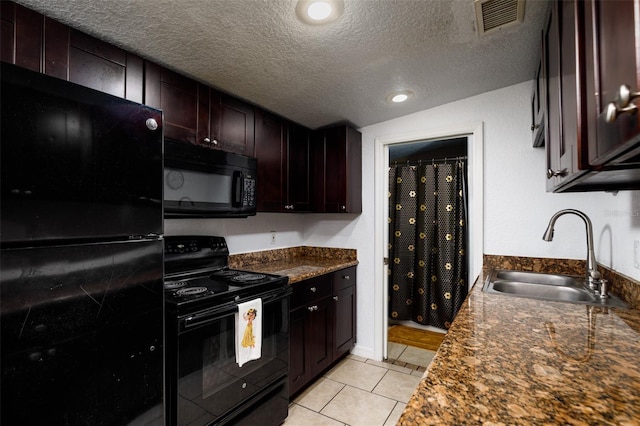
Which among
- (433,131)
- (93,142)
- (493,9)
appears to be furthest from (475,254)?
(93,142)

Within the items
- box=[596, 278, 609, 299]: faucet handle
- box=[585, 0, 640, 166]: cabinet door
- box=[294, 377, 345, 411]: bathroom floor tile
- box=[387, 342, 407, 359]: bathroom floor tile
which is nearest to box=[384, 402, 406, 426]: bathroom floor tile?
box=[294, 377, 345, 411]: bathroom floor tile

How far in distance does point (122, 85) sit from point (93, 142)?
0.56 meters

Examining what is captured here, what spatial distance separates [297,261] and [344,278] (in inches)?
19.0

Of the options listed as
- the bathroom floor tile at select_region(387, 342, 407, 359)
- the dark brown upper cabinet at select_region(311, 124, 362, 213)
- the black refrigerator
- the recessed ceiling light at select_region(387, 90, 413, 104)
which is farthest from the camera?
the bathroom floor tile at select_region(387, 342, 407, 359)

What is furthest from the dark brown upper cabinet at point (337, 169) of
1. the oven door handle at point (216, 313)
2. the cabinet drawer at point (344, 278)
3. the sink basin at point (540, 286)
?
the sink basin at point (540, 286)

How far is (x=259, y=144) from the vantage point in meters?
2.32

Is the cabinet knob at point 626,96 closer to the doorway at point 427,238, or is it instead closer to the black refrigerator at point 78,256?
the black refrigerator at point 78,256

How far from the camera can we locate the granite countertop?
0.57 metres

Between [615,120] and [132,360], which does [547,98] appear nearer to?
[615,120]

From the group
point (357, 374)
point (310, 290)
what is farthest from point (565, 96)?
point (357, 374)

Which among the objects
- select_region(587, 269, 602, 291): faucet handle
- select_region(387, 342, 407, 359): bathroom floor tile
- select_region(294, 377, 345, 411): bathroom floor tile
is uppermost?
select_region(587, 269, 602, 291): faucet handle

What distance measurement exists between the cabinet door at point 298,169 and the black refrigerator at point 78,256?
1.39 meters

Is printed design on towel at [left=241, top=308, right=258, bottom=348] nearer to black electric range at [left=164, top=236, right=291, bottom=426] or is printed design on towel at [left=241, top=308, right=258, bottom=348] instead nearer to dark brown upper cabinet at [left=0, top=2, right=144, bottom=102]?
black electric range at [left=164, top=236, right=291, bottom=426]

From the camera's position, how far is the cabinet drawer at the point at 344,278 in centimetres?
260
